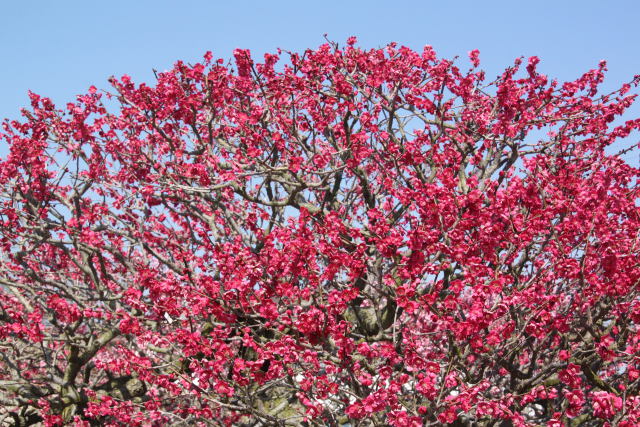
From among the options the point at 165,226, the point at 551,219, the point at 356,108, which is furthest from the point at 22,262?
the point at 551,219

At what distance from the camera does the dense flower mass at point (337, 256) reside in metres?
6.37

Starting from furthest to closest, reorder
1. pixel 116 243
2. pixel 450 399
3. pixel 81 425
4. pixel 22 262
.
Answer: pixel 116 243 → pixel 22 262 → pixel 81 425 → pixel 450 399

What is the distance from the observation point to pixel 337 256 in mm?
6527

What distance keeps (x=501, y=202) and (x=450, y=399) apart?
7.61 feet

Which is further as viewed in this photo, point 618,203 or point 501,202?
point 618,203

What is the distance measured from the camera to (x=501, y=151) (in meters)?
10.0

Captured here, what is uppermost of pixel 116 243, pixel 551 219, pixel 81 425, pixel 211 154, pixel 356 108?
pixel 356 108

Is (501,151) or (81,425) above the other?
(501,151)

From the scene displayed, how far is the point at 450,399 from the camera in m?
5.89

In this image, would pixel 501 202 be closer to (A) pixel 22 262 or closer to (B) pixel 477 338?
(B) pixel 477 338

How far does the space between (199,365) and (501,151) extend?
635 centimetres

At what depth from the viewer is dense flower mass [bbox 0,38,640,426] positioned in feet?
20.9

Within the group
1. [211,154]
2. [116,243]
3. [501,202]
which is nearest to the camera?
[501,202]

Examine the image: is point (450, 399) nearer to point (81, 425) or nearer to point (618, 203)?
point (618, 203)
